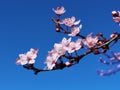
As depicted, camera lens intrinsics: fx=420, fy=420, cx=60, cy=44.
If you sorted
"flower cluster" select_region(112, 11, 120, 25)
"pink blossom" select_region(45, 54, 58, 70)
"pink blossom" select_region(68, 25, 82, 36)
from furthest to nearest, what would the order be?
"flower cluster" select_region(112, 11, 120, 25), "pink blossom" select_region(68, 25, 82, 36), "pink blossom" select_region(45, 54, 58, 70)

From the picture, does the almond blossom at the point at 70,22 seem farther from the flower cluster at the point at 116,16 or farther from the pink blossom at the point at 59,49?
the pink blossom at the point at 59,49

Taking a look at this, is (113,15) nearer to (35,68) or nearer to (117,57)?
(35,68)

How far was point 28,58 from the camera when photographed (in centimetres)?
495

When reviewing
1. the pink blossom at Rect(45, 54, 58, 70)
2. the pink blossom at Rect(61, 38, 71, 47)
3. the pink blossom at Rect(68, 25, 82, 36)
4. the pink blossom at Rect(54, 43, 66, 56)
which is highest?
the pink blossom at Rect(68, 25, 82, 36)

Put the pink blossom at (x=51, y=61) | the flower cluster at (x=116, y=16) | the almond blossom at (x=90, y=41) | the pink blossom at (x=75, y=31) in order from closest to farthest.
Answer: the pink blossom at (x=51, y=61) < the almond blossom at (x=90, y=41) < the pink blossom at (x=75, y=31) < the flower cluster at (x=116, y=16)

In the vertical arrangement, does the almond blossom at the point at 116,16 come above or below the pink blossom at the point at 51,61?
above

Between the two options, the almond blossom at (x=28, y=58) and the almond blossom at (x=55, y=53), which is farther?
the almond blossom at (x=28, y=58)

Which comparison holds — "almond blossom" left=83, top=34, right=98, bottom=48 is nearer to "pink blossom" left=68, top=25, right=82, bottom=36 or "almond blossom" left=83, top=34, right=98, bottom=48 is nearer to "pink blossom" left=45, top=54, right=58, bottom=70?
"pink blossom" left=68, top=25, right=82, bottom=36

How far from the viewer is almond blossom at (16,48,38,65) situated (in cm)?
488

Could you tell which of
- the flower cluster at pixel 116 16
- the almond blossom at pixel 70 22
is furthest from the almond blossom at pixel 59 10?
the flower cluster at pixel 116 16

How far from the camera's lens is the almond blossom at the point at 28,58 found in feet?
16.0

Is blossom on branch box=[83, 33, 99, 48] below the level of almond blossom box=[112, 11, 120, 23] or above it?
below

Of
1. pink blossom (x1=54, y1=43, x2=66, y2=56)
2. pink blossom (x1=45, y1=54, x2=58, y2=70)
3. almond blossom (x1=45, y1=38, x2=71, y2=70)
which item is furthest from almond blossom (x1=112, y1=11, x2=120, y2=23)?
pink blossom (x1=45, y1=54, x2=58, y2=70)

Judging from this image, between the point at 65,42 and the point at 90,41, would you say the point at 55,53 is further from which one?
the point at 90,41
